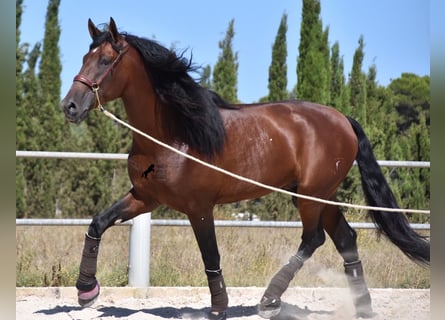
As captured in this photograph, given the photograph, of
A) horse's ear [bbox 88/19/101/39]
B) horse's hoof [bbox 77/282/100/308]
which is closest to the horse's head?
horse's ear [bbox 88/19/101/39]

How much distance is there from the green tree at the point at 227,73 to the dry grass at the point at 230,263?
6.24 m

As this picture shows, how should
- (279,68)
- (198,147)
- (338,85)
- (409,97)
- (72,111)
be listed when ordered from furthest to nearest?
1. (409,97)
2. (279,68)
3. (338,85)
4. (198,147)
5. (72,111)

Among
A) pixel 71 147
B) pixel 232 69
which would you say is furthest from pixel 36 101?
pixel 232 69

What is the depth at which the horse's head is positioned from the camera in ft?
13.0

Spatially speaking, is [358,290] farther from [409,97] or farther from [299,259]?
[409,97]

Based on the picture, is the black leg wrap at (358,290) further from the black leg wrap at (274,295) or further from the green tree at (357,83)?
the green tree at (357,83)

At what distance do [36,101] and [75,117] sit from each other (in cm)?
893

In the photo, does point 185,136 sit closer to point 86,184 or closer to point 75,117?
point 75,117

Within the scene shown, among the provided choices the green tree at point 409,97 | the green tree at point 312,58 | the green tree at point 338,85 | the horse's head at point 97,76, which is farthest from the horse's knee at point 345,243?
the green tree at point 409,97

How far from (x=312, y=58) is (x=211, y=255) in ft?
27.4

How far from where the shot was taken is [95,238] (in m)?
4.48

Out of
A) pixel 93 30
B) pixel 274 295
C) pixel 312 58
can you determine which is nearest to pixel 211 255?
pixel 274 295

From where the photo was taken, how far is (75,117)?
3.96 m

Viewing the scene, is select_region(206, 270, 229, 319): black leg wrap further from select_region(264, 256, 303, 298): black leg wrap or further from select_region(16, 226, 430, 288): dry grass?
select_region(16, 226, 430, 288): dry grass
